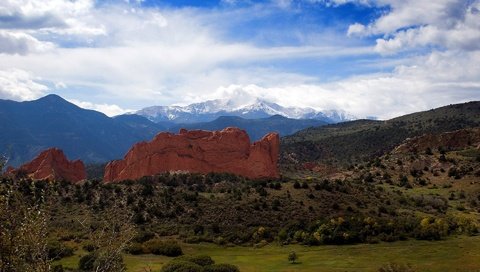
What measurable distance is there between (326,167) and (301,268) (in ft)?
312

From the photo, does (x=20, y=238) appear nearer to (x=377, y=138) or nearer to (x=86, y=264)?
(x=86, y=264)

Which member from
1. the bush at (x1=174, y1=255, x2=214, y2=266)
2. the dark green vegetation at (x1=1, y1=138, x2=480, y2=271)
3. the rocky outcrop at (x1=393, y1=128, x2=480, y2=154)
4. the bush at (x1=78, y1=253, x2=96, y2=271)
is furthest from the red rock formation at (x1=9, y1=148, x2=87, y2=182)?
the bush at (x1=174, y1=255, x2=214, y2=266)

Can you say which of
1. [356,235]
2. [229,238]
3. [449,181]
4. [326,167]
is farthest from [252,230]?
[326,167]

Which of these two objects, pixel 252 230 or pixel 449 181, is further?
pixel 449 181

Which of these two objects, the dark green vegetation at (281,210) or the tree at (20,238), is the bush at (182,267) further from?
the tree at (20,238)

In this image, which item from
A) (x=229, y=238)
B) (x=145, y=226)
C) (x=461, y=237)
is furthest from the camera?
(x=145, y=226)

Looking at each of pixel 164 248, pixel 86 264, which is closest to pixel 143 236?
pixel 164 248

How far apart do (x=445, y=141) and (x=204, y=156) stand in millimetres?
61909

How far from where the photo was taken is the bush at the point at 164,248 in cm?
4806

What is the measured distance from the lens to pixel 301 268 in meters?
40.3

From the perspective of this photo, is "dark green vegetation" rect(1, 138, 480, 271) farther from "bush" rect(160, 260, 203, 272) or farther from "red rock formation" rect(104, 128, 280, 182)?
"red rock formation" rect(104, 128, 280, 182)

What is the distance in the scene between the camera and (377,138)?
172125mm

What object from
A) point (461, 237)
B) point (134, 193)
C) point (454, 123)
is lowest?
point (461, 237)

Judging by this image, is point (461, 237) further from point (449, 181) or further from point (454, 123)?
point (454, 123)
